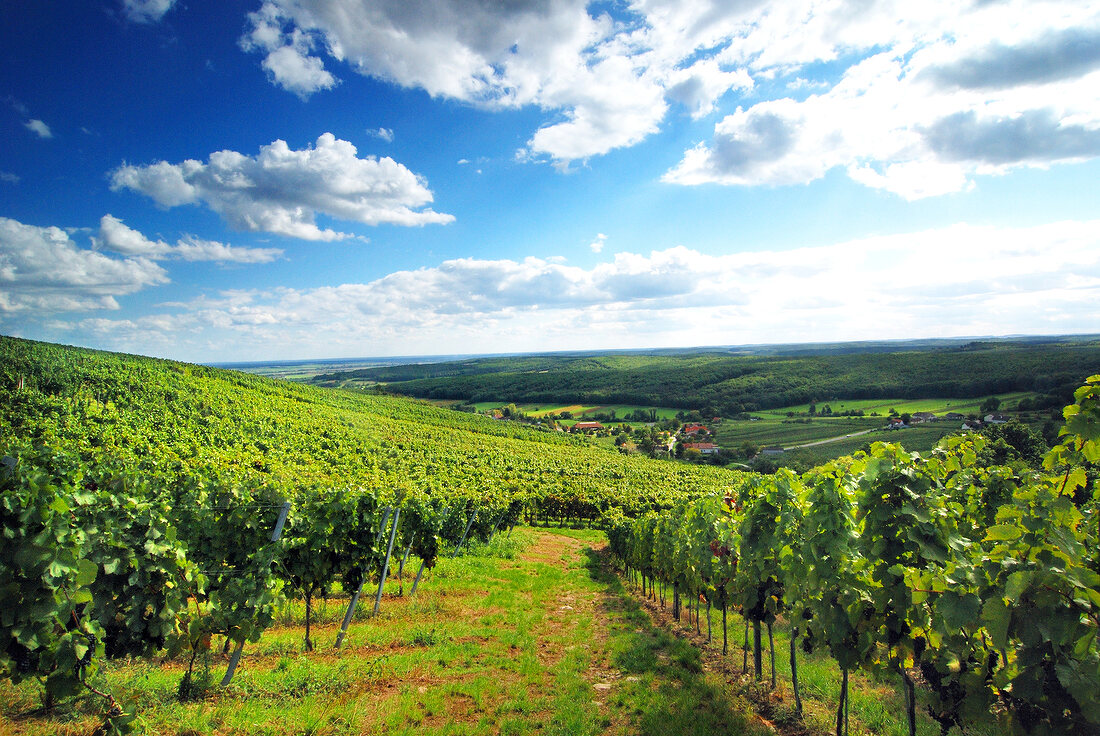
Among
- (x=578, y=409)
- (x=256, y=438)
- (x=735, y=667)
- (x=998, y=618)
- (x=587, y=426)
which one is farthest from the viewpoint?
(x=578, y=409)

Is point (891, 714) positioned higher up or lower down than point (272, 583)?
lower down

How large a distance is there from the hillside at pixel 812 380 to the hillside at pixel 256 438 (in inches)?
1895

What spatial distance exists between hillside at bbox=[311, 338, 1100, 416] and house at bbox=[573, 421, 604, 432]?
1148 inches

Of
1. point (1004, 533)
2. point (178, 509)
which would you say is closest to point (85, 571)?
point (178, 509)

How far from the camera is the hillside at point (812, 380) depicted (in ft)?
216

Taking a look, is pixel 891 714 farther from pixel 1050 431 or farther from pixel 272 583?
pixel 1050 431

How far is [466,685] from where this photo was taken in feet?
23.6

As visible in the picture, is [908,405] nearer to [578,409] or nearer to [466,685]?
[578,409]

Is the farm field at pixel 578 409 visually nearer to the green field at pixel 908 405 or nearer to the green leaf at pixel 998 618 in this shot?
the green field at pixel 908 405

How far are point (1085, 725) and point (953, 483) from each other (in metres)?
3.46

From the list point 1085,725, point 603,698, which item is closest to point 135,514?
point 603,698

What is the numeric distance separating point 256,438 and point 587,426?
261ft

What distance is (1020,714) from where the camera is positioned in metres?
3.26

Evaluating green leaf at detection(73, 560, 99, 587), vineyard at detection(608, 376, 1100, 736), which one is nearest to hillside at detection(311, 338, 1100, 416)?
vineyard at detection(608, 376, 1100, 736)
